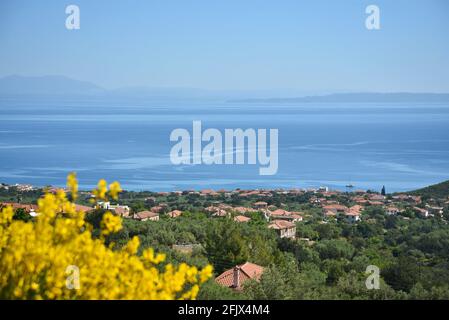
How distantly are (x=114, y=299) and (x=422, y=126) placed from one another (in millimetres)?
60644

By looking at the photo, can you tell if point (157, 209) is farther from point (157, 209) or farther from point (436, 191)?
point (436, 191)

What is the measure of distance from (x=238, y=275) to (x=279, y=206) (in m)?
14.9

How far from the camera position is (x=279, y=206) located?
22.3m

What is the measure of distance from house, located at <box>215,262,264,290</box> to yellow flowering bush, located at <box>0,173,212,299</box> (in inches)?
186

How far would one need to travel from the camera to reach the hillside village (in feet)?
52.1

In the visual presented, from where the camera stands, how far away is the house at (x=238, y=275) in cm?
727

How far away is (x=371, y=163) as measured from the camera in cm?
3475

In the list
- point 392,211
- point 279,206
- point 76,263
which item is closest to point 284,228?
point 392,211

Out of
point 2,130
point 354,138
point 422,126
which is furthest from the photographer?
point 422,126

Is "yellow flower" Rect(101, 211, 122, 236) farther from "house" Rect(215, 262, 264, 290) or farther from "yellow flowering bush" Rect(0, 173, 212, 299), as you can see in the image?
"house" Rect(215, 262, 264, 290)

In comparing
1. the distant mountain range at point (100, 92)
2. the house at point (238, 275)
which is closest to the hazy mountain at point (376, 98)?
the distant mountain range at point (100, 92)

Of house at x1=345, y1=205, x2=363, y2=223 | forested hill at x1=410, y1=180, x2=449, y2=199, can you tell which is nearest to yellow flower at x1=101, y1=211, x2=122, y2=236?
house at x1=345, y1=205, x2=363, y2=223
